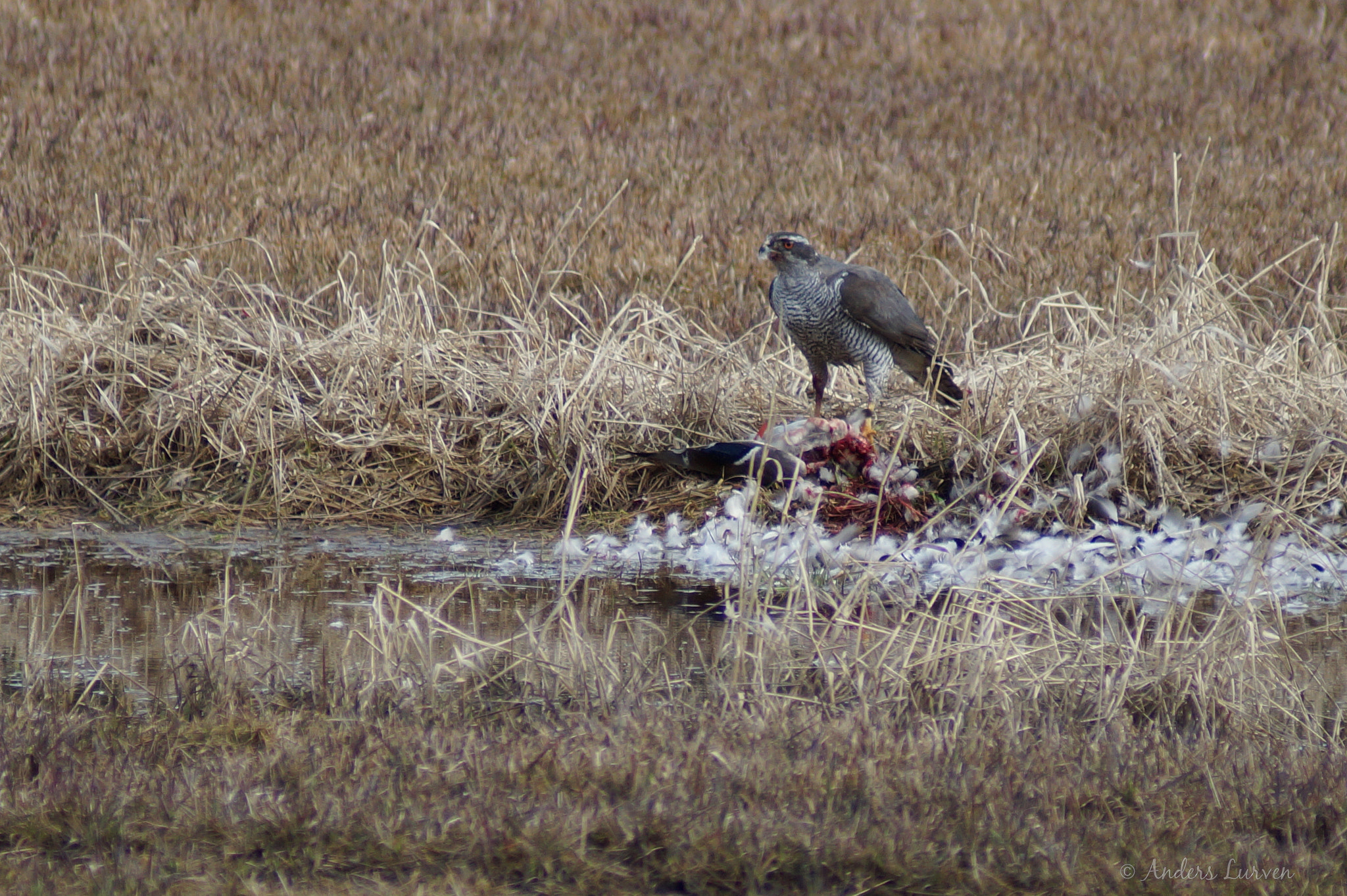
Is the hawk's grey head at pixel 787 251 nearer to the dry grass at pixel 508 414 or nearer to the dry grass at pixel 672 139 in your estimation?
the dry grass at pixel 508 414

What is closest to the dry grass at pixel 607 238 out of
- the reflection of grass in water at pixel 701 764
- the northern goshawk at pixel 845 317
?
the northern goshawk at pixel 845 317

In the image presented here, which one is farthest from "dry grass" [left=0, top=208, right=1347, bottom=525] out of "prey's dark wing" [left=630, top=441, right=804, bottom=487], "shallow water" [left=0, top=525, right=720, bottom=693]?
"shallow water" [left=0, top=525, right=720, bottom=693]

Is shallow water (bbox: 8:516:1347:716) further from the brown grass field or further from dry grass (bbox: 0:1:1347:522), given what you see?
dry grass (bbox: 0:1:1347:522)

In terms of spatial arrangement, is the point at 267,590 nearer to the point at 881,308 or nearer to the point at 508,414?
the point at 508,414

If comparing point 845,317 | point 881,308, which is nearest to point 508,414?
point 845,317

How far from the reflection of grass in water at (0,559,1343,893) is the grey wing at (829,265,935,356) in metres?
2.99

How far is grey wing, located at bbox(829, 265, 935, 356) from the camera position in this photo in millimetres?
7199

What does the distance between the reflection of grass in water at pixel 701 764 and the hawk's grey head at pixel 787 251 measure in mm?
3108

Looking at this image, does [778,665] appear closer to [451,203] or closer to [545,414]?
[545,414]

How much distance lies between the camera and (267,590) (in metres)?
5.45

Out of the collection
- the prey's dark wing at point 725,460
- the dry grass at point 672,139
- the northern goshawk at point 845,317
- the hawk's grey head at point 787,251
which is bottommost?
the dry grass at point 672,139

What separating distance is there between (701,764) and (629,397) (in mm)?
4110

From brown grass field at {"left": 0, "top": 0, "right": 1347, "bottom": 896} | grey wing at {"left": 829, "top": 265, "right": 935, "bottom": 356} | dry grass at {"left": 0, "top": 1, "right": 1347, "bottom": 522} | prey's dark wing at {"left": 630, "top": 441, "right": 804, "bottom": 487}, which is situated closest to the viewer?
brown grass field at {"left": 0, "top": 0, "right": 1347, "bottom": 896}

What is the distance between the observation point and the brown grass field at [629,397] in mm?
3062
